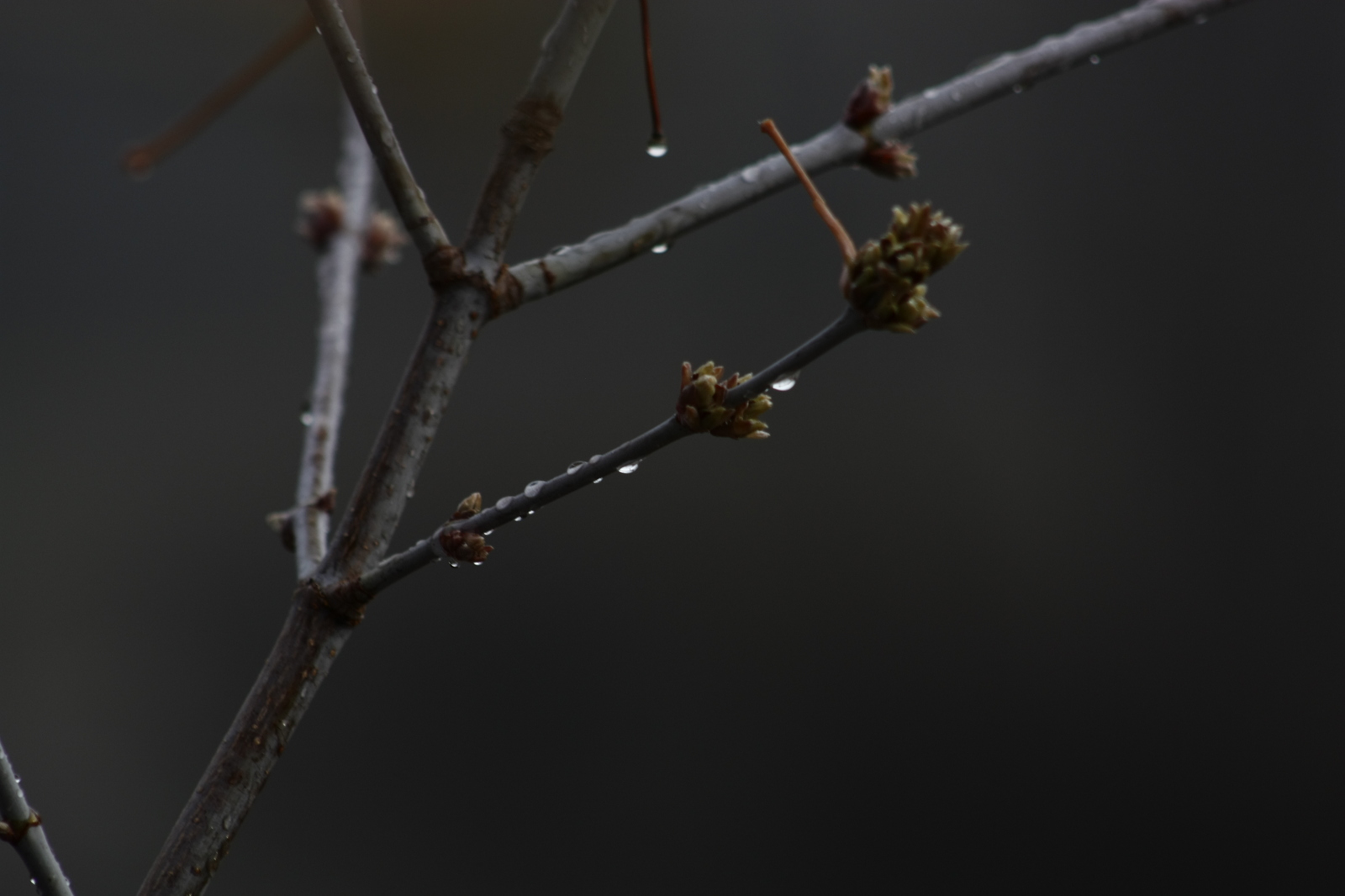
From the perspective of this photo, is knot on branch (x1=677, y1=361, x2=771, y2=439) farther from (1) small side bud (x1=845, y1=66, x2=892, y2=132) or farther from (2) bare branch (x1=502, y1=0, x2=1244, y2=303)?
(1) small side bud (x1=845, y1=66, x2=892, y2=132)

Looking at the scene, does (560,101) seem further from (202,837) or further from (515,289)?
(202,837)

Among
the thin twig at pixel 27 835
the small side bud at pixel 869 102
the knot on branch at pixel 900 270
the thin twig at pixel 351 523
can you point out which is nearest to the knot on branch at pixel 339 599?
the thin twig at pixel 351 523

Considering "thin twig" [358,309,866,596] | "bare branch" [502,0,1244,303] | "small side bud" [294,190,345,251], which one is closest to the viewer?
"thin twig" [358,309,866,596]

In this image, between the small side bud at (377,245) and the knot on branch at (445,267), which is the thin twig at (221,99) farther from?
the small side bud at (377,245)

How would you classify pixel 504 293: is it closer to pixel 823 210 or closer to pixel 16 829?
pixel 823 210

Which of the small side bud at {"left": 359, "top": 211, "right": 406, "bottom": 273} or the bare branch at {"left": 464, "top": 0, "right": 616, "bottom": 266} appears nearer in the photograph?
the bare branch at {"left": 464, "top": 0, "right": 616, "bottom": 266}

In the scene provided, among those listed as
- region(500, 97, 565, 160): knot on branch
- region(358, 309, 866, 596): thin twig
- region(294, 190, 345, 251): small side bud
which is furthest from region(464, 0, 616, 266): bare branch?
region(294, 190, 345, 251): small side bud

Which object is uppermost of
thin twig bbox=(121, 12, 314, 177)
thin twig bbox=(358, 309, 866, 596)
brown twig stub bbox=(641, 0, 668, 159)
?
thin twig bbox=(121, 12, 314, 177)

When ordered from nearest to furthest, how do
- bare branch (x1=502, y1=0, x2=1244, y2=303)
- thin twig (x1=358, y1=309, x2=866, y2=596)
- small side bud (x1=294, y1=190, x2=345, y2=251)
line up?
thin twig (x1=358, y1=309, x2=866, y2=596) → bare branch (x1=502, y1=0, x2=1244, y2=303) → small side bud (x1=294, y1=190, x2=345, y2=251)
